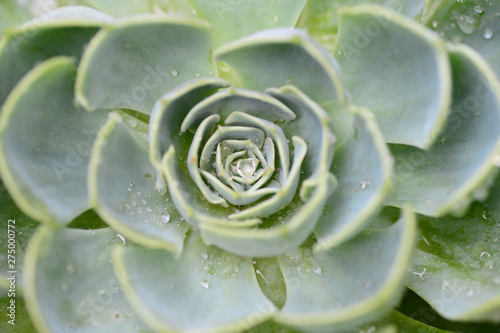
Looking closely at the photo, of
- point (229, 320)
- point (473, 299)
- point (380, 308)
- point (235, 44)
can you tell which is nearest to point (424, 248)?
point (473, 299)

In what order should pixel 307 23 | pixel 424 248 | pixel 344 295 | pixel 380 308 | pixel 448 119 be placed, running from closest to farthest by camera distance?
pixel 380 308 → pixel 344 295 → pixel 448 119 → pixel 424 248 → pixel 307 23

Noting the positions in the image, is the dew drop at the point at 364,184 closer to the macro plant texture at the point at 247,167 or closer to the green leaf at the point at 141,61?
the macro plant texture at the point at 247,167

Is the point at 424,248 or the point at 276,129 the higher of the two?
the point at 276,129

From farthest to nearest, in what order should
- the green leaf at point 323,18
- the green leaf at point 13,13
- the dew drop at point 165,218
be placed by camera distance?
the green leaf at point 323,18 < the green leaf at point 13,13 < the dew drop at point 165,218

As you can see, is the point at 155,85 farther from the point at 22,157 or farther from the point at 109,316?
the point at 109,316

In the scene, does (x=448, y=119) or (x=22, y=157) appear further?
(x=448, y=119)
